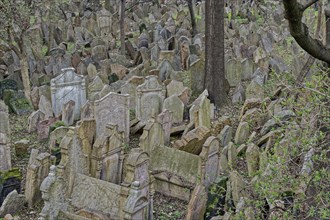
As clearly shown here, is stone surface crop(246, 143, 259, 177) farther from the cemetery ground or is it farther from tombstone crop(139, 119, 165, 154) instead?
tombstone crop(139, 119, 165, 154)

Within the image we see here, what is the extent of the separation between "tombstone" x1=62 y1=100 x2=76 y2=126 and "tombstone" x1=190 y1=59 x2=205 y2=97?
2.79 meters

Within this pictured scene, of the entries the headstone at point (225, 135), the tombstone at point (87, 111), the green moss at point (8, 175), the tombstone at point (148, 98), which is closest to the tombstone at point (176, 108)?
the tombstone at point (148, 98)

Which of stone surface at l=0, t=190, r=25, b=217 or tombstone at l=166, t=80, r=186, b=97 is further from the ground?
tombstone at l=166, t=80, r=186, b=97

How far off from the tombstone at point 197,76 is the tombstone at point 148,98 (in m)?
1.68

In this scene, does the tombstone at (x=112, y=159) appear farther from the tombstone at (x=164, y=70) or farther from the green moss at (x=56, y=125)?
the tombstone at (x=164, y=70)

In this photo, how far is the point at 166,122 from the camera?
353 inches

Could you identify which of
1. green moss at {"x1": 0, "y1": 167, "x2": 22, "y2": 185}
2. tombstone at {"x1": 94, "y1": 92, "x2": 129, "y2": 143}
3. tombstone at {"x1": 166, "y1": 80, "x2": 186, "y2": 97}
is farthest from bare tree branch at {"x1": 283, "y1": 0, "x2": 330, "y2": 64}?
tombstone at {"x1": 166, "y1": 80, "x2": 186, "y2": 97}

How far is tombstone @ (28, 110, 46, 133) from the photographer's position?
9.81 m

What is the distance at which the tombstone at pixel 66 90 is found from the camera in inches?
408

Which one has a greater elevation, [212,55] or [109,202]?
[212,55]

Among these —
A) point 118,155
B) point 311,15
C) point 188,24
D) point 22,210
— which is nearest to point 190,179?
point 118,155

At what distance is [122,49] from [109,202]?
8.66 m

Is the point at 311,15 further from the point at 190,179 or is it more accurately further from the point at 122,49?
the point at 190,179

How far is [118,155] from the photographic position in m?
7.68
